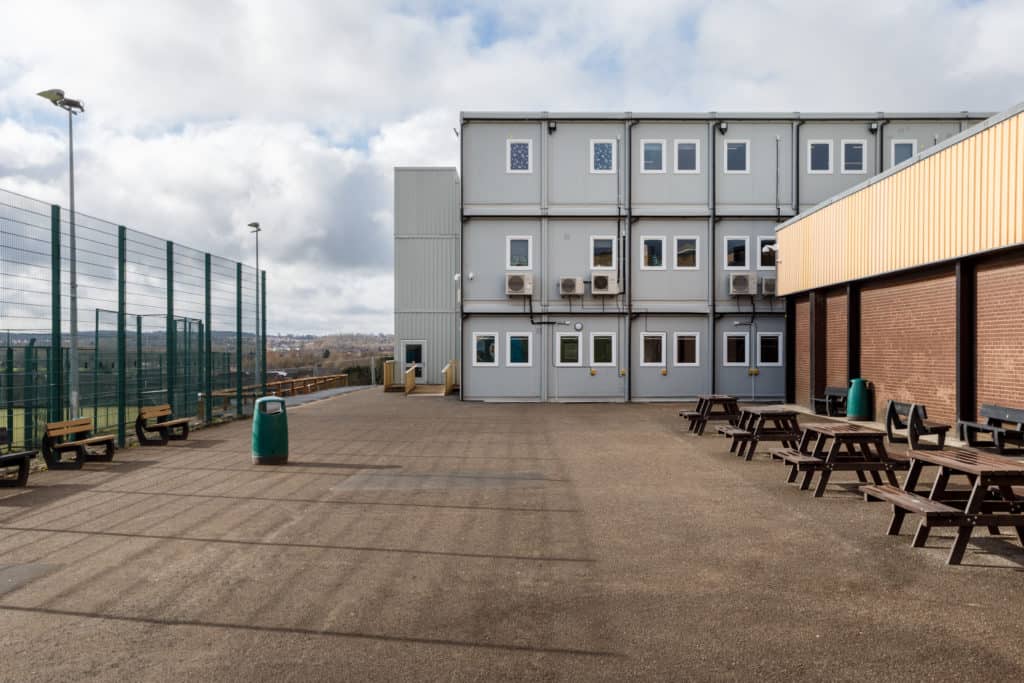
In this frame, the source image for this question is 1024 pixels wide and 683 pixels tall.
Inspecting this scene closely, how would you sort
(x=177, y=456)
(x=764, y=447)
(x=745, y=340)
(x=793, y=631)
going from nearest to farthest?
(x=793, y=631) < (x=177, y=456) < (x=764, y=447) < (x=745, y=340)

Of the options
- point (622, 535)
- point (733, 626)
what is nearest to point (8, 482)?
point (622, 535)

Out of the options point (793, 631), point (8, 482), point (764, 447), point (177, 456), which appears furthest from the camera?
point (764, 447)

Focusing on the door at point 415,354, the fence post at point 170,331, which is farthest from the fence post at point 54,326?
the door at point 415,354

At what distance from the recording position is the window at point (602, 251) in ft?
81.8

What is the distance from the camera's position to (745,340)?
2467 cm

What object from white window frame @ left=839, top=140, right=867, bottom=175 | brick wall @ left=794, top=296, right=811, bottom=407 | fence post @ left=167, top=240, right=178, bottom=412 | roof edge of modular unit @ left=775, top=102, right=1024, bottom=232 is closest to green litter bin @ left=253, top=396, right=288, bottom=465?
fence post @ left=167, top=240, right=178, bottom=412

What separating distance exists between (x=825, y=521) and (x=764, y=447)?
6.18 meters

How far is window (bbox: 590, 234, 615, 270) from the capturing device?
81.8 ft

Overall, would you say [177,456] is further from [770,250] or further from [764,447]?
[770,250]

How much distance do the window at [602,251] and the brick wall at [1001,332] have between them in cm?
1280

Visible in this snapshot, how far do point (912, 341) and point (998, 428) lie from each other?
3.98m

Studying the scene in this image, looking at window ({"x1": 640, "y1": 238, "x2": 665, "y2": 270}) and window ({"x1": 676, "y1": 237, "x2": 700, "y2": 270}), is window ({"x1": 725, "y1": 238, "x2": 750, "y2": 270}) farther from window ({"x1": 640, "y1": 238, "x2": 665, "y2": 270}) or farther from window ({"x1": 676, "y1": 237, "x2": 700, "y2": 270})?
window ({"x1": 640, "y1": 238, "x2": 665, "y2": 270})

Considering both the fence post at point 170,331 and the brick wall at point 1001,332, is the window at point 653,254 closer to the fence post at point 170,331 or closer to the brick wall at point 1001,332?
the brick wall at point 1001,332

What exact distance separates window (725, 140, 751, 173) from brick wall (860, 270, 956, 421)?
8368mm
